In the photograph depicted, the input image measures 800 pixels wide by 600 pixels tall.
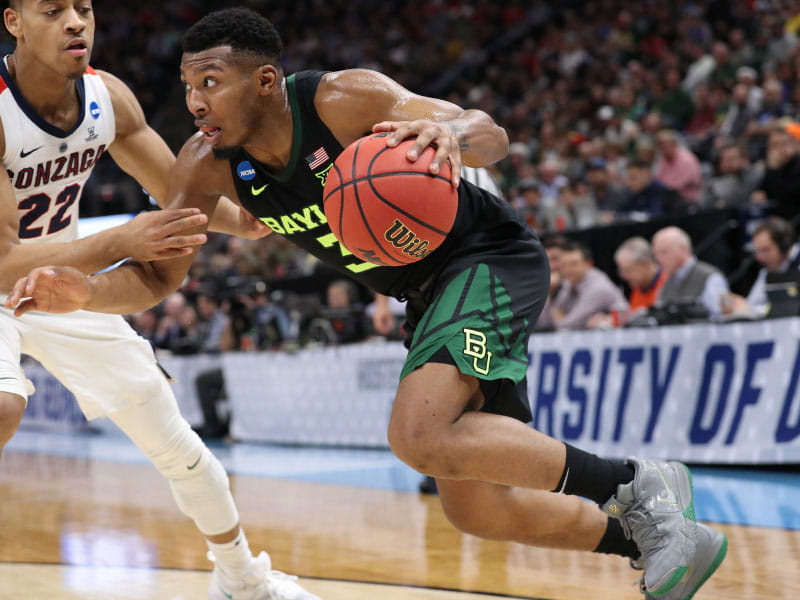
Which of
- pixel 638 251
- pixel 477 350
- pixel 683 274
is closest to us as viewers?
pixel 477 350

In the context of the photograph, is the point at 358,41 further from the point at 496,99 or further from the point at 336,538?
the point at 336,538

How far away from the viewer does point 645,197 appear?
954cm

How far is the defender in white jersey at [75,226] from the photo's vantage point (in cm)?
316

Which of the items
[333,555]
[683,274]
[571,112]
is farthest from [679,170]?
[333,555]

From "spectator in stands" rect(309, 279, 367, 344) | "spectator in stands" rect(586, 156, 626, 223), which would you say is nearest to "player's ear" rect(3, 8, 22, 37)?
"spectator in stands" rect(309, 279, 367, 344)

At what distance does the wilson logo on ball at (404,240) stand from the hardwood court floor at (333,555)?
142 cm

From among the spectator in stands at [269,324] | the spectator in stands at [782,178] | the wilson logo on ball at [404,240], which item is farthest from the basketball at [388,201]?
the spectator in stands at [269,324]

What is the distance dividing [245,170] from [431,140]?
0.81 m

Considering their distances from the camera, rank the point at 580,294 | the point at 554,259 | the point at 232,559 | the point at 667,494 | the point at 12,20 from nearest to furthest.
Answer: the point at 667,494
the point at 12,20
the point at 232,559
the point at 580,294
the point at 554,259

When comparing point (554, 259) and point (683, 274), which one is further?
point (554, 259)

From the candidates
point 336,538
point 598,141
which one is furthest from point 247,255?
point 336,538

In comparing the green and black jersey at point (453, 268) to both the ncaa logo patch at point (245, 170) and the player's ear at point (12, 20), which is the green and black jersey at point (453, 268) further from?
the player's ear at point (12, 20)

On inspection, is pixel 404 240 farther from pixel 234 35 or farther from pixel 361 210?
pixel 234 35

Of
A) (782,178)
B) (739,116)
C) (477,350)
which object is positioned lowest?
(477,350)
